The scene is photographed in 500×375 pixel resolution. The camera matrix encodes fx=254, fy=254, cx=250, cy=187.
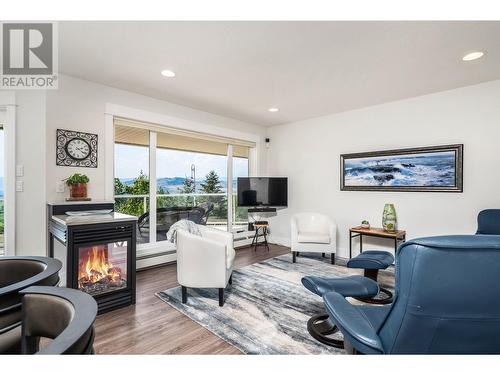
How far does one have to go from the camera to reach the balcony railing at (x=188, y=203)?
3.75 meters

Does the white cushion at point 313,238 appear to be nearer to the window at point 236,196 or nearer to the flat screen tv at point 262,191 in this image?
the flat screen tv at point 262,191

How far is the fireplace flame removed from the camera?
2.46 m

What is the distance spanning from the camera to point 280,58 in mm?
2596

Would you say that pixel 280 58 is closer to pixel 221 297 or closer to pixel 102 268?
pixel 221 297

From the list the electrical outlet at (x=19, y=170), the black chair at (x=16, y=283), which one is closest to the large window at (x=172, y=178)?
the electrical outlet at (x=19, y=170)

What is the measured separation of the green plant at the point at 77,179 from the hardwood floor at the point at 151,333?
146cm

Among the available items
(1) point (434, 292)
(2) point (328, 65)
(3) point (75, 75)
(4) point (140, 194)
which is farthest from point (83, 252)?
(2) point (328, 65)

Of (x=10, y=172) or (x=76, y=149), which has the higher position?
(x=76, y=149)

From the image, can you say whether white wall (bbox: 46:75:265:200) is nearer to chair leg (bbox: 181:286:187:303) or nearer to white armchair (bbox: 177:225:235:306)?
white armchair (bbox: 177:225:235:306)

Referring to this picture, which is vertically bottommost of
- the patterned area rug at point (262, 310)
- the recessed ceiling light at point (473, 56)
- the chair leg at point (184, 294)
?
the patterned area rug at point (262, 310)

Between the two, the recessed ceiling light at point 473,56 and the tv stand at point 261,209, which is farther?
the tv stand at point 261,209

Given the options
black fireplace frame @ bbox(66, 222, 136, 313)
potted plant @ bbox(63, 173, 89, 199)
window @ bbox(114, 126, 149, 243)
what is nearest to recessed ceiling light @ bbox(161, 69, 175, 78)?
window @ bbox(114, 126, 149, 243)

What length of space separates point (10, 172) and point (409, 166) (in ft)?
16.9

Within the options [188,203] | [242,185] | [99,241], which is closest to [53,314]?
[99,241]
